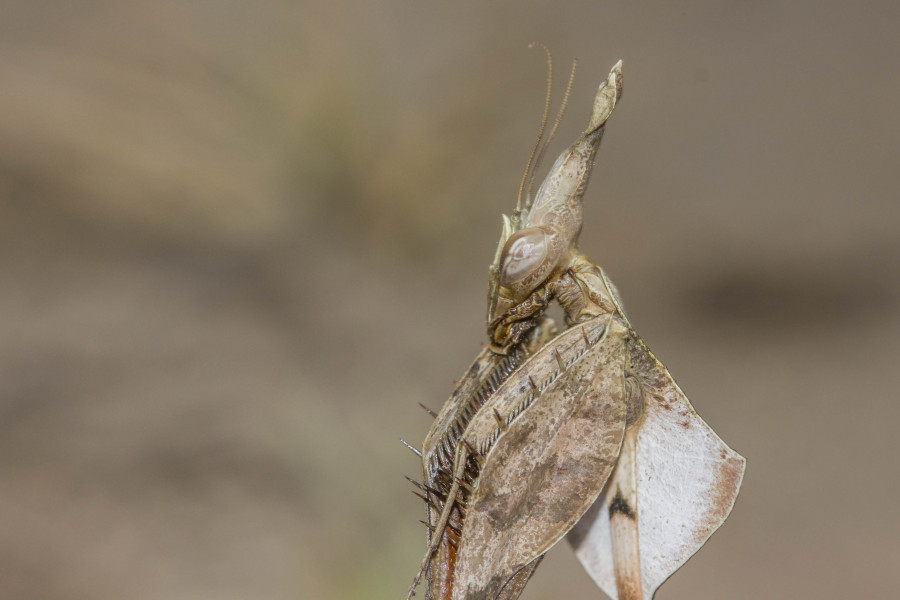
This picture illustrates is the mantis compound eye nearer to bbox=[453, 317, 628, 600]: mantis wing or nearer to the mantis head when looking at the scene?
the mantis head

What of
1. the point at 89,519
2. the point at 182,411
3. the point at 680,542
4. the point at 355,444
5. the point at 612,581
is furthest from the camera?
Answer: the point at 355,444

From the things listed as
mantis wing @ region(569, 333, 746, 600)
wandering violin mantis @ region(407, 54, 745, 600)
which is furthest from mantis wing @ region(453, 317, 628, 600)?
mantis wing @ region(569, 333, 746, 600)

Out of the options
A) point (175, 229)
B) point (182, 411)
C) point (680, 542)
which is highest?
point (175, 229)

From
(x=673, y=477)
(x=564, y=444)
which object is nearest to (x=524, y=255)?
(x=564, y=444)

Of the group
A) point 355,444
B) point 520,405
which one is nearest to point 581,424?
point 520,405

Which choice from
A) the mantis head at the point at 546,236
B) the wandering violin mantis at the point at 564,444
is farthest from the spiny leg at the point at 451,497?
the mantis head at the point at 546,236

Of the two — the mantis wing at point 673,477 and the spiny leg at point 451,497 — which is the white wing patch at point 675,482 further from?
the spiny leg at point 451,497

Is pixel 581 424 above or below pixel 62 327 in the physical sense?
below

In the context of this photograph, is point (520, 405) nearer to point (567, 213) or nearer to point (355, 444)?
point (567, 213)
